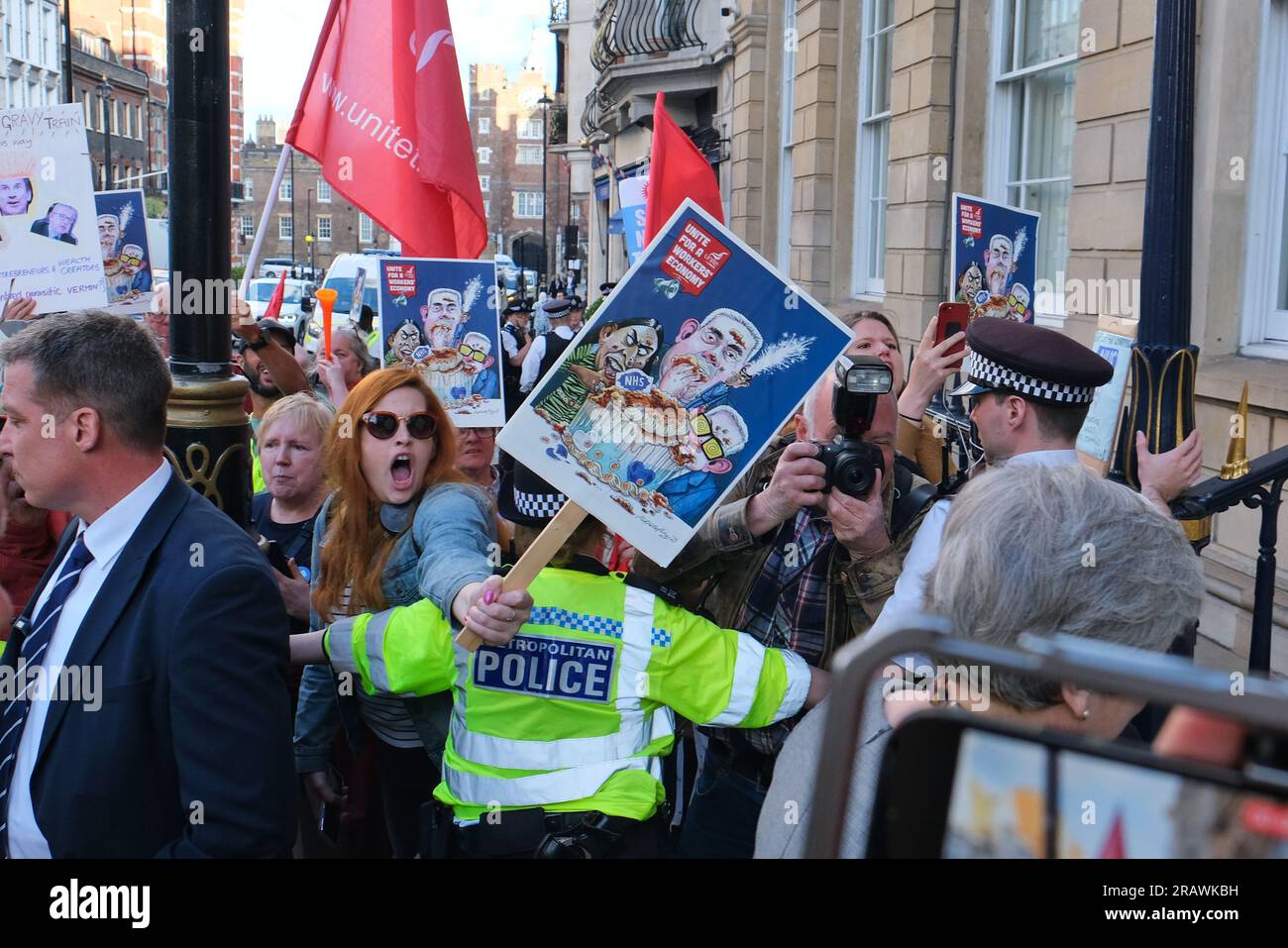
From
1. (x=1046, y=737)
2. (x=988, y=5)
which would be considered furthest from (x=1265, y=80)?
(x=1046, y=737)

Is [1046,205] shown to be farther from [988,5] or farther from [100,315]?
[100,315]

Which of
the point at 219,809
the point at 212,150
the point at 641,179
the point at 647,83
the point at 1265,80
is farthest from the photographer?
the point at 647,83

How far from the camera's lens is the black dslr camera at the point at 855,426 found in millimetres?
2859

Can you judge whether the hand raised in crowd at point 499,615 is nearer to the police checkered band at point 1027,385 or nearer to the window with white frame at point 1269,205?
the police checkered band at point 1027,385

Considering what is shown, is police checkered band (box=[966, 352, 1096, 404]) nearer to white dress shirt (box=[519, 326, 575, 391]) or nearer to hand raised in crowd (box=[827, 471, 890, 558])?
hand raised in crowd (box=[827, 471, 890, 558])

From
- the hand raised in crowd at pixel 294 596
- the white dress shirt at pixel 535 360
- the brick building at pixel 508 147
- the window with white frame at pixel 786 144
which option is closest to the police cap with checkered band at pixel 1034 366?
the hand raised in crowd at pixel 294 596

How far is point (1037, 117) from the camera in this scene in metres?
8.98

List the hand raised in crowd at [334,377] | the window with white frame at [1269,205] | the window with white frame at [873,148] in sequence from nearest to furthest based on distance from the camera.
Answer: the window with white frame at [1269,205]
the hand raised in crowd at [334,377]
the window with white frame at [873,148]

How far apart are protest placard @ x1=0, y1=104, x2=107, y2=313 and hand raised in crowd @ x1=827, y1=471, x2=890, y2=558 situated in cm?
420

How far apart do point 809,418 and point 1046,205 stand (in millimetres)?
5881

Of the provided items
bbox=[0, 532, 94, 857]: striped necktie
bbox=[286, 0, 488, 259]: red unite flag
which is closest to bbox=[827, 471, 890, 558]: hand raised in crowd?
bbox=[0, 532, 94, 857]: striped necktie

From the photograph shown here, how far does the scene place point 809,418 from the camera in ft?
11.8

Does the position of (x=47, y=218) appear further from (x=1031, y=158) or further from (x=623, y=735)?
(x=1031, y=158)

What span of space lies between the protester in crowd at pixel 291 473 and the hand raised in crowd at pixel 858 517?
232 centimetres
